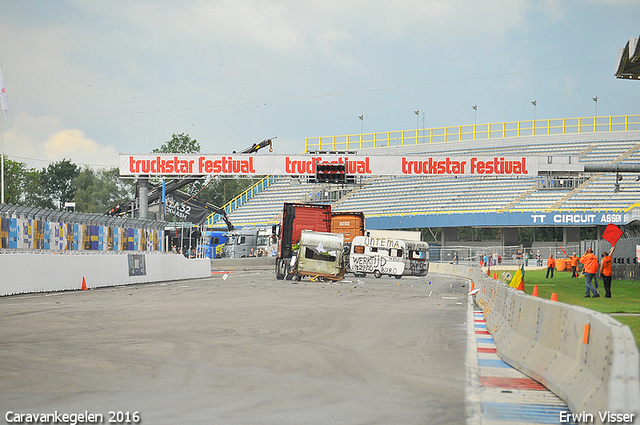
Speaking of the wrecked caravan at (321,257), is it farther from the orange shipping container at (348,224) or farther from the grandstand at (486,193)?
the grandstand at (486,193)

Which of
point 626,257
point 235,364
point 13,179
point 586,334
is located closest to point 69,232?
point 235,364

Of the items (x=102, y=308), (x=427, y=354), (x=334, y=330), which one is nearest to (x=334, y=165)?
(x=102, y=308)

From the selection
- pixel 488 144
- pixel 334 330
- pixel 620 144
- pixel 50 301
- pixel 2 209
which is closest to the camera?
pixel 334 330

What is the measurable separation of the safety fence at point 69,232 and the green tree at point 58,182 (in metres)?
97.8

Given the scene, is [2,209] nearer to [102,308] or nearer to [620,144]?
[102,308]

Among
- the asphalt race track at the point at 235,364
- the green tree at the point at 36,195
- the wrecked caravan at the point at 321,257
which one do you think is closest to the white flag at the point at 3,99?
the wrecked caravan at the point at 321,257

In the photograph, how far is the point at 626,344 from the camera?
17.3 ft

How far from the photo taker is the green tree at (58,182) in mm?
124562

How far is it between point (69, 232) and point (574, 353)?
21973 millimetres

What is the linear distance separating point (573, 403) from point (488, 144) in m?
63.5

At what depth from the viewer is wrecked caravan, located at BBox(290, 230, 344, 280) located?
33594mm

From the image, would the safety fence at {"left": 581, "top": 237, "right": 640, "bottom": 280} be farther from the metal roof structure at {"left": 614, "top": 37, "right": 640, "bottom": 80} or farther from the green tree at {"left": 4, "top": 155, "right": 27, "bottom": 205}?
the green tree at {"left": 4, "top": 155, "right": 27, "bottom": 205}

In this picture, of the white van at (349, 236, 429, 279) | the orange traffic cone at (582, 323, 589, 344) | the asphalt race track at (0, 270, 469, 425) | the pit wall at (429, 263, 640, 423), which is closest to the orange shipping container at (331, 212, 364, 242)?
the white van at (349, 236, 429, 279)

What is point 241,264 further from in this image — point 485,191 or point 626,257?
point 626,257
